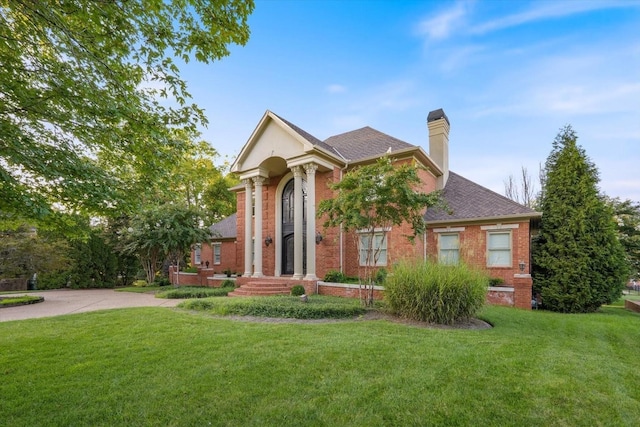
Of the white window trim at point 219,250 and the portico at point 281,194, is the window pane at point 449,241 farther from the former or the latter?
the white window trim at point 219,250

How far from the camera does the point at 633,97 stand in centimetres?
891

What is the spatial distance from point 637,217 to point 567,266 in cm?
1106

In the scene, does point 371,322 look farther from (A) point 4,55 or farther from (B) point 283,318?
(A) point 4,55

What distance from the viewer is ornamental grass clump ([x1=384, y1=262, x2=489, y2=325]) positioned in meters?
7.31

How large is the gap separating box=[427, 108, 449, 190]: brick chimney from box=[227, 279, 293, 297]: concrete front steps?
9200 millimetres

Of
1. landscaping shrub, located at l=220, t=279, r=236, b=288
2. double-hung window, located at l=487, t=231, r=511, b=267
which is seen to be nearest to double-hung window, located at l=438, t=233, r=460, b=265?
double-hung window, located at l=487, t=231, r=511, b=267

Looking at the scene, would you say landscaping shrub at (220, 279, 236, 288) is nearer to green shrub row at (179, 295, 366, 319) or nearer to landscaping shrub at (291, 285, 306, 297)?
landscaping shrub at (291, 285, 306, 297)

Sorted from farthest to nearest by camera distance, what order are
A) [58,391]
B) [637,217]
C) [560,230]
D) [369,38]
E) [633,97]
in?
1. [637,217]
2. [560,230]
3. [369,38]
4. [633,97]
5. [58,391]

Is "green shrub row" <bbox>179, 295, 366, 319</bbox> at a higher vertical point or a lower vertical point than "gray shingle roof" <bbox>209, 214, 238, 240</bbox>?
lower

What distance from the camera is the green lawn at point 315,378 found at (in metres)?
3.14

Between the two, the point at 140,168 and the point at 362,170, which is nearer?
the point at 140,168

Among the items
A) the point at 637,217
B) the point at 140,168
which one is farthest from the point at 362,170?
the point at 637,217

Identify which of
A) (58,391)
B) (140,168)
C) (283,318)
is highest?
(140,168)

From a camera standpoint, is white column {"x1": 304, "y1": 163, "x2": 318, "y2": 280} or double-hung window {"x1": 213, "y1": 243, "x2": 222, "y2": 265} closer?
white column {"x1": 304, "y1": 163, "x2": 318, "y2": 280}
